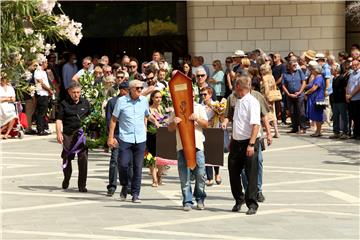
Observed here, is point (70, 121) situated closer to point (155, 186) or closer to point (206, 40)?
point (155, 186)

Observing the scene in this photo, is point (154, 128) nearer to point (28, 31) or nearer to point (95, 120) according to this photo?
point (95, 120)

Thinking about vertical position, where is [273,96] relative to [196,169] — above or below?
above

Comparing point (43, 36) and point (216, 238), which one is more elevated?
point (43, 36)

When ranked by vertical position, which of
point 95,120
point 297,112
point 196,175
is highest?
point 95,120

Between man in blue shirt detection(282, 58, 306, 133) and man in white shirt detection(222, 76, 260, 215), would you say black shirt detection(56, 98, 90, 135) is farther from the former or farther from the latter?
man in blue shirt detection(282, 58, 306, 133)

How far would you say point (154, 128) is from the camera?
15.8 metres

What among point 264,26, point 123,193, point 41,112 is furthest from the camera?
point 264,26

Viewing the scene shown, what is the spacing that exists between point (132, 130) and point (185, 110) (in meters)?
1.01

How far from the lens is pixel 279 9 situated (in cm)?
2966

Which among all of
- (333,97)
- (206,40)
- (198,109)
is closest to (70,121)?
(198,109)

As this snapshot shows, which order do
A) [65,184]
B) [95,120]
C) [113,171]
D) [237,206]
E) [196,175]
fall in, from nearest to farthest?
[237,206], [196,175], [113,171], [65,184], [95,120]

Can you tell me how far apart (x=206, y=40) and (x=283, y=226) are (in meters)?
17.8

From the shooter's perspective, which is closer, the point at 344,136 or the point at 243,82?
the point at 243,82

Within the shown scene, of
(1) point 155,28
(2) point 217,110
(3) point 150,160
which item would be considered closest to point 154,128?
(3) point 150,160
